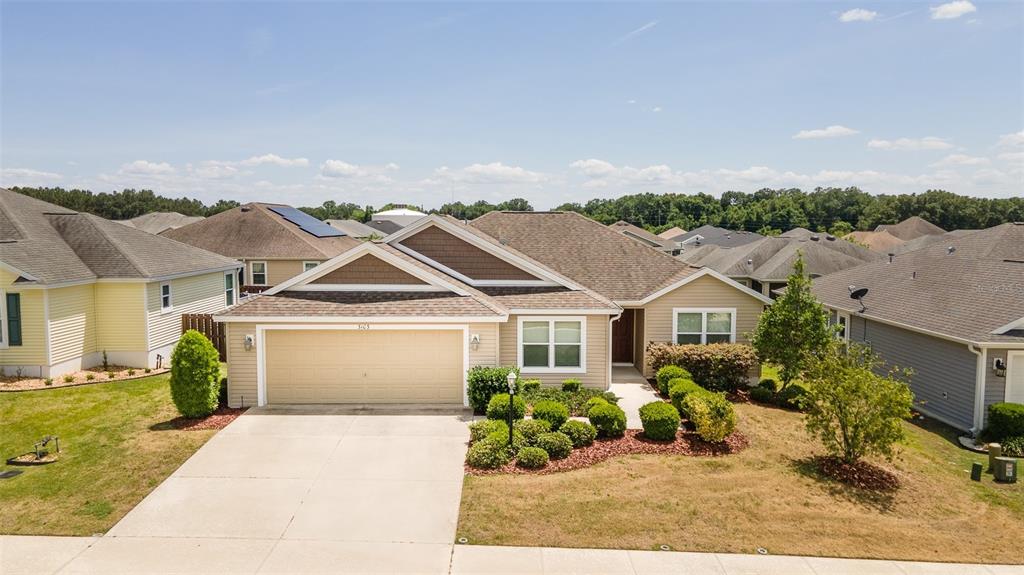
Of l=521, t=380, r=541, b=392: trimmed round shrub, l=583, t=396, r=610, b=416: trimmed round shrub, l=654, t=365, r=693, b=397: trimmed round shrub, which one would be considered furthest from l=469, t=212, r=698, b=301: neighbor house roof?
l=583, t=396, r=610, b=416: trimmed round shrub

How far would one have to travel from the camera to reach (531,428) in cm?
1230

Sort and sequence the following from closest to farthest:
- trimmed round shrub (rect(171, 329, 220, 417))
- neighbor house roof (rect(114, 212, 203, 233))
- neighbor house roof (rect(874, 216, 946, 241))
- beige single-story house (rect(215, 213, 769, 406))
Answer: trimmed round shrub (rect(171, 329, 220, 417))
beige single-story house (rect(215, 213, 769, 406))
neighbor house roof (rect(114, 212, 203, 233))
neighbor house roof (rect(874, 216, 946, 241))

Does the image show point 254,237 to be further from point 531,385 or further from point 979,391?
point 979,391

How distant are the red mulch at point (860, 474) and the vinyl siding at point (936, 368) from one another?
3.71m

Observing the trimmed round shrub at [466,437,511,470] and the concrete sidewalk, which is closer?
the concrete sidewalk

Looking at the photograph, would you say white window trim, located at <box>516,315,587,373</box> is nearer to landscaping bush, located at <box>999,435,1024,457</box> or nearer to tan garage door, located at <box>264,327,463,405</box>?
tan garage door, located at <box>264,327,463,405</box>

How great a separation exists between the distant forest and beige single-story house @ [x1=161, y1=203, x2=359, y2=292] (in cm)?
3599

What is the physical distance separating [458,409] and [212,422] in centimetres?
583

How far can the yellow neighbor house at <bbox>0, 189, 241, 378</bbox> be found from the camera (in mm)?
17031

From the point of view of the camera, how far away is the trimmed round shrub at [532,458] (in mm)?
11305

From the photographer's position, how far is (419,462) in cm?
1159

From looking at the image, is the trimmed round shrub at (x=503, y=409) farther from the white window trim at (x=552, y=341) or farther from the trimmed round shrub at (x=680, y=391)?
the trimmed round shrub at (x=680, y=391)

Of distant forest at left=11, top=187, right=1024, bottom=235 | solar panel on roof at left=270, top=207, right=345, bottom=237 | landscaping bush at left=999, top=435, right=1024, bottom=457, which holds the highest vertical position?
distant forest at left=11, top=187, right=1024, bottom=235

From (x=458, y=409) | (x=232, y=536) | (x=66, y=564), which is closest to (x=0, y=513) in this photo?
(x=66, y=564)
